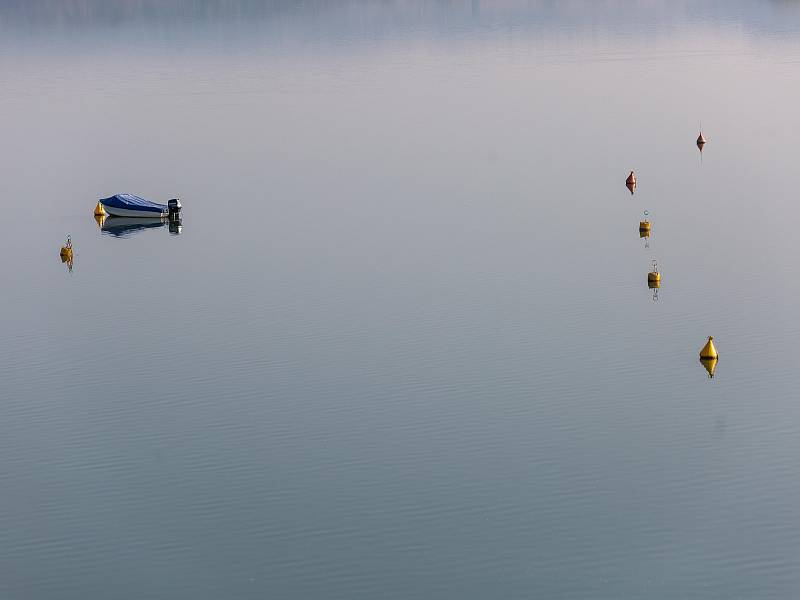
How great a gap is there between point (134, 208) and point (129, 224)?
908 mm

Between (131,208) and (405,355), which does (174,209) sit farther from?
(405,355)

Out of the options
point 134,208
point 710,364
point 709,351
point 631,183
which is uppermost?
point 134,208

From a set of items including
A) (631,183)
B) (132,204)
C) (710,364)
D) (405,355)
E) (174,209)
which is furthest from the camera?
(631,183)

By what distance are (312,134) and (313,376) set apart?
1974 inches

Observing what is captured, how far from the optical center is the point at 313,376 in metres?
47.3

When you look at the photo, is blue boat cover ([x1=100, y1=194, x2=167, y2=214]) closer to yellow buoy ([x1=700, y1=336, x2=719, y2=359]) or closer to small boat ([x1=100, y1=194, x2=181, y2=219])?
small boat ([x1=100, y1=194, x2=181, y2=219])

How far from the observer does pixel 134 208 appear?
2916 inches

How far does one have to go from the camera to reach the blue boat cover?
2916 inches

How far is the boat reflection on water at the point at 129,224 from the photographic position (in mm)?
72625

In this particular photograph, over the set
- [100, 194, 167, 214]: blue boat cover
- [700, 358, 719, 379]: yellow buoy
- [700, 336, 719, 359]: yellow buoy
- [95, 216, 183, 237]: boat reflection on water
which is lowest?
[700, 358, 719, 379]: yellow buoy

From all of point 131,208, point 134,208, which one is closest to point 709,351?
point 134,208

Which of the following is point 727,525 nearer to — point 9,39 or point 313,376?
point 313,376

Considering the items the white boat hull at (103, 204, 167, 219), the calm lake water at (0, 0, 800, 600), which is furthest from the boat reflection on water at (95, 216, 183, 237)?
the calm lake water at (0, 0, 800, 600)

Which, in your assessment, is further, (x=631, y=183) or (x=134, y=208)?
(x=631, y=183)
